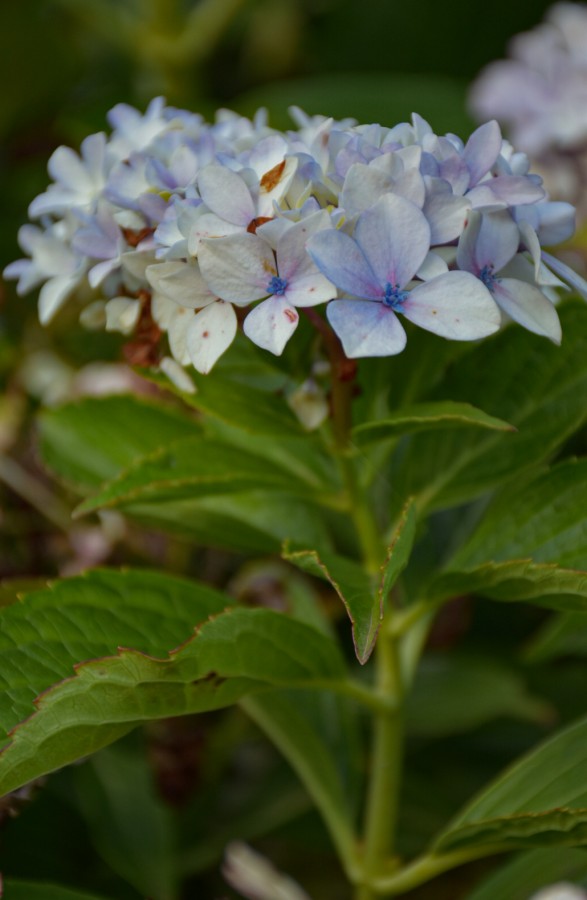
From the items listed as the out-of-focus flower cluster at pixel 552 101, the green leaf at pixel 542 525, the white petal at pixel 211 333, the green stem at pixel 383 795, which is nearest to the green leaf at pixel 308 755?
the green stem at pixel 383 795

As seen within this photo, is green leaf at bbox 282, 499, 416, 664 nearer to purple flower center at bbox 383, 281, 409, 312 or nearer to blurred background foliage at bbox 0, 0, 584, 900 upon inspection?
purple flower center at bbox 383, 281, 409, 312

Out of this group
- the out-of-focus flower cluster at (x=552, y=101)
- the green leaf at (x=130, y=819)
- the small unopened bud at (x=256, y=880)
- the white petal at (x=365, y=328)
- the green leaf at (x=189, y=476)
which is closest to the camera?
the white petal at (x=365, y=328)

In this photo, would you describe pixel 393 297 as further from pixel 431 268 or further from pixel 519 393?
pixel 519 393

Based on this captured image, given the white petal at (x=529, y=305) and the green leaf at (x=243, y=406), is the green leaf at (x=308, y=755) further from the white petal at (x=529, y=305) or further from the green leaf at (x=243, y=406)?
the white petal at (x=529, y=305)

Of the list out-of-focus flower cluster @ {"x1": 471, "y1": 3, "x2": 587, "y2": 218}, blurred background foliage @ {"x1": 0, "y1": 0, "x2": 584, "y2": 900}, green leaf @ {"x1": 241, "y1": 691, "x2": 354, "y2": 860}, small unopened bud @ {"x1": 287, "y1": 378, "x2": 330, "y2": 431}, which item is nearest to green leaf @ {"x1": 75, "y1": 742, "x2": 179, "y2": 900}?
blurred background foliage @ {"x1": 0, "y1": 0, "x2": 584, "y2": 900}

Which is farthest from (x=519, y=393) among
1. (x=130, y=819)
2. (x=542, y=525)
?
(x=130, y=819)

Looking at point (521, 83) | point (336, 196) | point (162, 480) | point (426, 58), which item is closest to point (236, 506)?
point (162, 480)

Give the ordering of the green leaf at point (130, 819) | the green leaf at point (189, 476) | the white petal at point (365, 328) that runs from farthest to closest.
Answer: the green leaf at point (130, 819) → the green leaf at point (189, 476) → the white petal at point (365, 328)
